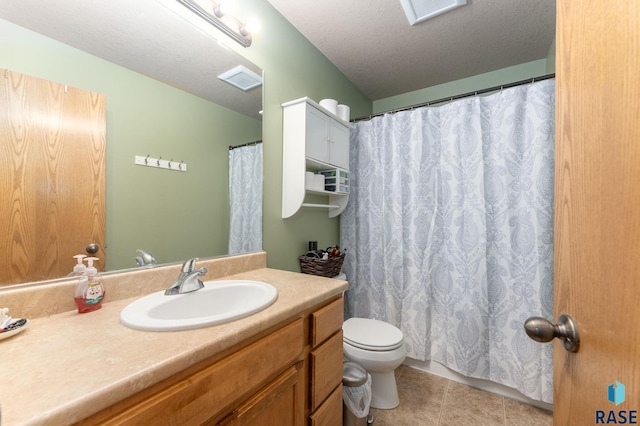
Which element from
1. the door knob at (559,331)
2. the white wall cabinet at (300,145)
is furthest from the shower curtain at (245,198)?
the door knob at (559,331)

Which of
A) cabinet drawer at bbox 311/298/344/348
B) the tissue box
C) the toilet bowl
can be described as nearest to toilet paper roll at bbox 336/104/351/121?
the tissue box

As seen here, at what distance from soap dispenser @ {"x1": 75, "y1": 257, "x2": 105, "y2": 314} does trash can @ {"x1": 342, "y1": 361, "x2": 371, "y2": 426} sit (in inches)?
43.1

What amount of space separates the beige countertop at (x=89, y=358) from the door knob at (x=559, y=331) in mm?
632

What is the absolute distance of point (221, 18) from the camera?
1.28 meters

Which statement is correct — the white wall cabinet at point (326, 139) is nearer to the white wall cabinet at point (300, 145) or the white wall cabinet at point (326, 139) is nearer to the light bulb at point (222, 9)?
the white wall cabinet at point (300, 145)

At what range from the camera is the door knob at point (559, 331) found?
46cm

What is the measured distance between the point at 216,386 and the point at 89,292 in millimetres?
530

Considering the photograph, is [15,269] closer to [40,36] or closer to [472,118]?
[40,36]

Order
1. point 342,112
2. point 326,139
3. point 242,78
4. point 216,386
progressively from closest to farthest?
point 216,386 < point 242,78 < point 326,139 < point 342,112

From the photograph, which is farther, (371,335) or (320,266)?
(320,266)

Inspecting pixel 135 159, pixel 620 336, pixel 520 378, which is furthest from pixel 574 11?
pixel 520 378

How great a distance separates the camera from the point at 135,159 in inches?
38.4

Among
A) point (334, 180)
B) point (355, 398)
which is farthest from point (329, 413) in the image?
point (334, 180)

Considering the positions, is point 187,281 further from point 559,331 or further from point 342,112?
point 342,112
